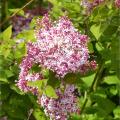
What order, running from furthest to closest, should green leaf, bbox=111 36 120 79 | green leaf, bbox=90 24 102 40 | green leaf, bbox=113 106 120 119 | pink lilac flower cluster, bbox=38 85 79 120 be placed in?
green leaf, bbox=113 106 120 119 < green leaf, bbox=111 36 120 79 < green leaf, bbox=90 24 102 40 < pink lilac flower cluster, bbox=38 85 79 120

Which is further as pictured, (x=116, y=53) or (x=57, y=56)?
(x=116, y=53)

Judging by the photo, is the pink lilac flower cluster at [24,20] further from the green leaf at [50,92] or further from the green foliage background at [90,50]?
the green leaf at [50,92]

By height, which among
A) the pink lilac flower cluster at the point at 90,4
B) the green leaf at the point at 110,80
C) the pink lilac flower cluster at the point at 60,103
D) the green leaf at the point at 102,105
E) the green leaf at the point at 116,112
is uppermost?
the pink lilac flower cluster at the point at 90,4

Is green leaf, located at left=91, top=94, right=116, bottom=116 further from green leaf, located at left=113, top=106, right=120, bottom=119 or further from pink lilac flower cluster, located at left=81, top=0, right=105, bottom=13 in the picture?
pink lilac flower cluster, located at left=81, top=0, right=105, bottom=13

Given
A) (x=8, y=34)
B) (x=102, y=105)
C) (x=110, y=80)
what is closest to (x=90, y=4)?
(x=8, y=34)

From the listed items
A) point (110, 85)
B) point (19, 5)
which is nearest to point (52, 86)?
point (110, 85)

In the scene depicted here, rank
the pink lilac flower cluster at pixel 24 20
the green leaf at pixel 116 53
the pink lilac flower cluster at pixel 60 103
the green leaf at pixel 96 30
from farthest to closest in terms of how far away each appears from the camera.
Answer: the pink lilac flower cluster at pixel 24 20
the green leaf at pixel 116 53
the green leaf at pixel 96 30
the pink lilac flower cluster at pixel 60 103

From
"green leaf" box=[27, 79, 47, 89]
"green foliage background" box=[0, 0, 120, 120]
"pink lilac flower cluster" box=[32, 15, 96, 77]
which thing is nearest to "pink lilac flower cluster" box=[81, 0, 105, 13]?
"green foliage background" box=[0, 0, 120, 120]

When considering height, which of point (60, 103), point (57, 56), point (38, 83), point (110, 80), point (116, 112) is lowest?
point (116, 112)

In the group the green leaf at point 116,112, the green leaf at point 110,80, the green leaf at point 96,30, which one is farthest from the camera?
the green leaf at point 110,80

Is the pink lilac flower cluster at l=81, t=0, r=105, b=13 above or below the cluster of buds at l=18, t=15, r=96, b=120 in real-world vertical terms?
above

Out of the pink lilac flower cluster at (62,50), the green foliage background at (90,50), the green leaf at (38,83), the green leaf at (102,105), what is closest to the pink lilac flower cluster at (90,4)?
the green foliage background at (90,50)

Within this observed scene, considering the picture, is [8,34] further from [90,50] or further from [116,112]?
[116,112]
